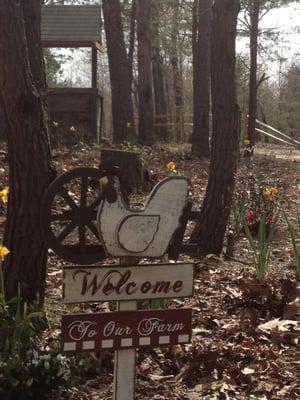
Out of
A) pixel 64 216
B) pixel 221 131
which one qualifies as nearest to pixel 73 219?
pixel 64 216

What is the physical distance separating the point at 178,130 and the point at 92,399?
18072 mm

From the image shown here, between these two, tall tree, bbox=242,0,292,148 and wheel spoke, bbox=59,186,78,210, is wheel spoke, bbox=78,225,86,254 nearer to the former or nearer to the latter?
wheel spoke, bbox=59,186,78,210

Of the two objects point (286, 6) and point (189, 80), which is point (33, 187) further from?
point (189, 80)

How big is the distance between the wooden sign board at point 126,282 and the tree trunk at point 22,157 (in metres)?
1.22

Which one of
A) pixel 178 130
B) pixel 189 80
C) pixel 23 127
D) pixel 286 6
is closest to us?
pixel 23 127

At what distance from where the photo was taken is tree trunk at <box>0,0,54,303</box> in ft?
11.4

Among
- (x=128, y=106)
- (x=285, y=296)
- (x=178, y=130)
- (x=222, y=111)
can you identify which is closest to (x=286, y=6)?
(x=178, y=130)

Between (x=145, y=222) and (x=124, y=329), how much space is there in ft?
1.56

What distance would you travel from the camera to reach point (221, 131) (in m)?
6.35

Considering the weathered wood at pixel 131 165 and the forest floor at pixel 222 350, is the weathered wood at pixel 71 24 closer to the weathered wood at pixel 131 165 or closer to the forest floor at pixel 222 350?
the weathered wood at pixel 131 165

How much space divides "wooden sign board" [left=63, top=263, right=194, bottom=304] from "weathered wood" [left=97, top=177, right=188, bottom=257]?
8cm

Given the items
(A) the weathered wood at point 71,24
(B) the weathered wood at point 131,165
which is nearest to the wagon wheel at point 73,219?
(B) the weathered wood at point 131,165

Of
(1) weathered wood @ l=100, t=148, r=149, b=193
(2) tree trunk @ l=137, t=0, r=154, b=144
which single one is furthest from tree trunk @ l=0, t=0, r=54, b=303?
(2) tree trunk @ l=137, t=0, r=154, b=144

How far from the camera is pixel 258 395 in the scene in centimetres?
339
